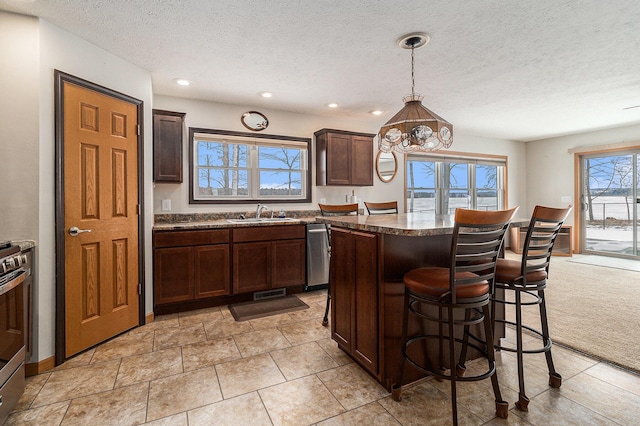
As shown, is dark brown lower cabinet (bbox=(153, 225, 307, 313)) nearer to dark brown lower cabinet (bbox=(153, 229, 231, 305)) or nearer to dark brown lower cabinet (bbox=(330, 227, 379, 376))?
dark brown lower cabinet (bbox=(153, 229, 231, 305))

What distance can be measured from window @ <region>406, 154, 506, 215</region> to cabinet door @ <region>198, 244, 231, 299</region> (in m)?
3.67

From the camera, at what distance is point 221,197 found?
4.23m

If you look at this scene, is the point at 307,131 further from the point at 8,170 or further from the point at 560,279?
the point at 560,279

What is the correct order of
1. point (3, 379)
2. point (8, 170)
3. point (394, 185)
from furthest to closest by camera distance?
point (394, 185) → point (8, 170) → point (3, 379)

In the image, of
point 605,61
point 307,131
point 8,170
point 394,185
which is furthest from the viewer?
point 394,185

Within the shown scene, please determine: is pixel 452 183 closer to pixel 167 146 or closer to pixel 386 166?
pixel 386 166

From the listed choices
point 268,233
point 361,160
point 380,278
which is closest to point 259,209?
point 268,233

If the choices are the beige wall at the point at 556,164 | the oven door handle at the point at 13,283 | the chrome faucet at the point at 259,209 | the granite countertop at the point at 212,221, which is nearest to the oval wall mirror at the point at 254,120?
the chrome faucet at the point at 259,209

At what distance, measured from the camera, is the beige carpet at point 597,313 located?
241 cm

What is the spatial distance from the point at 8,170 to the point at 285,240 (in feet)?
8.18

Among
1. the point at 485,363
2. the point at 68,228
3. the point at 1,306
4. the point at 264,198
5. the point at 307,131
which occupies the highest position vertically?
the point at 307,131

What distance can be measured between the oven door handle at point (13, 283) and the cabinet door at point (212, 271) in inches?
60.4

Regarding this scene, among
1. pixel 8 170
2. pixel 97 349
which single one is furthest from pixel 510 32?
pixel 97 349

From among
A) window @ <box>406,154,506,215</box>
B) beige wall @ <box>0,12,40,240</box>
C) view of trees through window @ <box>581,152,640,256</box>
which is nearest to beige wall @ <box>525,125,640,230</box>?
view of trees through window @ <box>581,152,640,256</box>
